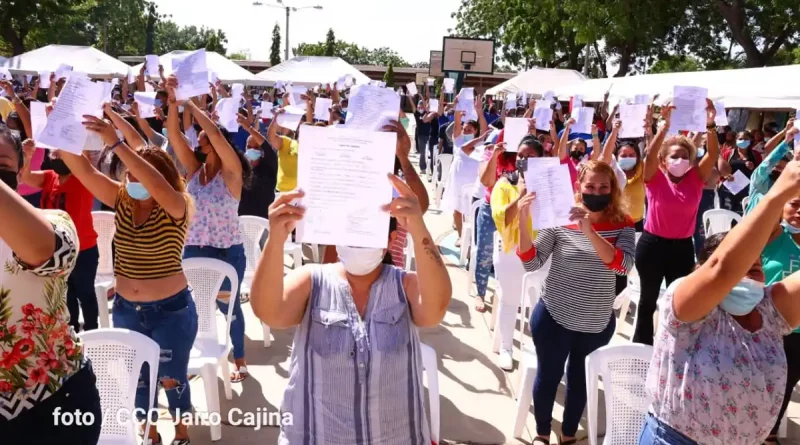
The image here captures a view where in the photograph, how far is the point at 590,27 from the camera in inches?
1130

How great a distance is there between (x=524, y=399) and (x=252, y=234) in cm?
290

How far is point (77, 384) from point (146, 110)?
14.3 feet

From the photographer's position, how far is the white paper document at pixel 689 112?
555cm

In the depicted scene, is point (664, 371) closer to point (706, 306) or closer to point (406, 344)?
point (706, 306)

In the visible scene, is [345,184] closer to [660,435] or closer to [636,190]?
[660,435]

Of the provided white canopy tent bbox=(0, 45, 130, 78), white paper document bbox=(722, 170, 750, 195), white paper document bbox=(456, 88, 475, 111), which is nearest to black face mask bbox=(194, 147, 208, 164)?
white paper document bbox=(456, 88, 475, 111)

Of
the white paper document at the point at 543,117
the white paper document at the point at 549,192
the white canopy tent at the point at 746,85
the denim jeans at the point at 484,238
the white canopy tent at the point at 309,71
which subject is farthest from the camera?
the white canopy tent at the point at 309,71

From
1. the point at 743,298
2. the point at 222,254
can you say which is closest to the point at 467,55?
the point at 222,254

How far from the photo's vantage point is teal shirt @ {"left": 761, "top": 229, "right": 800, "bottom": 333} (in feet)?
11.3

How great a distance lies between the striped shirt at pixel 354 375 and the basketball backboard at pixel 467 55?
27634 mm

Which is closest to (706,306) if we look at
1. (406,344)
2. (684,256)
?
(406,344)

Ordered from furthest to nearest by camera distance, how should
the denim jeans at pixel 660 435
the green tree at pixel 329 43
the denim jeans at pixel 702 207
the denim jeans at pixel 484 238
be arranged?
the green tree at pixel 329 43 < the denim jeans at pixel 702 207 < the denim jeans at pixel 484 238 < the denim jeans at pixel 660 435

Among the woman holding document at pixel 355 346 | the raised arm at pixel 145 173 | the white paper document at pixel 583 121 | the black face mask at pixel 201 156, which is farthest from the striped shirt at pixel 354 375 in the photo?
the white paper document at pixel 583 121

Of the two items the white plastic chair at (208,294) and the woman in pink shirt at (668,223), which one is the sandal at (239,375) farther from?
the woman in pink shirt at (668,223)
